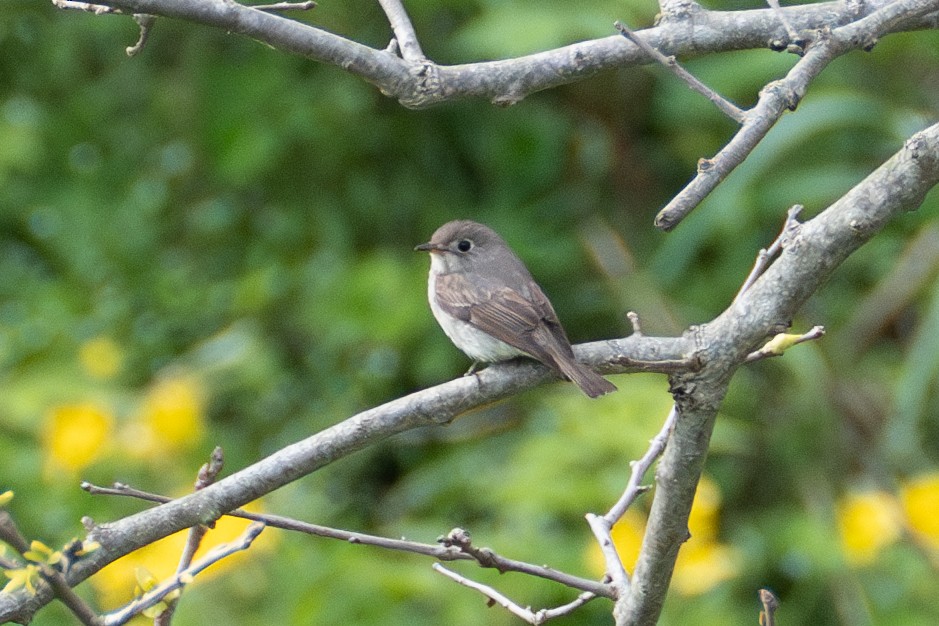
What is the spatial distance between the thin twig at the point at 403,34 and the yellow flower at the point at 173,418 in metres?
2.13

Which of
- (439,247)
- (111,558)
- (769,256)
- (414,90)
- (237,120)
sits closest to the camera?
(111,558)

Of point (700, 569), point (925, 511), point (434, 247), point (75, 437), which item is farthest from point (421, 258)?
point (925, 511)

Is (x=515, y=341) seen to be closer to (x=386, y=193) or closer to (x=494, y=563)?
(x=494, y=563)

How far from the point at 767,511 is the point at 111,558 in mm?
3580

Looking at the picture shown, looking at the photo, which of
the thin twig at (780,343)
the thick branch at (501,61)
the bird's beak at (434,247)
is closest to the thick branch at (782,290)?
the thin twig at (780,343)

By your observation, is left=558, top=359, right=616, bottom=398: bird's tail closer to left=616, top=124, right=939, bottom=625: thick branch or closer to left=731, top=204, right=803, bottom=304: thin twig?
left=731, top=204, right=803, bottom=304: thin twig

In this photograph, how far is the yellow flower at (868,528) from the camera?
4203 millimetres

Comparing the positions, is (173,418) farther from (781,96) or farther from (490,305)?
(781,96)

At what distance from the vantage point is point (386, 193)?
5770 millimetres

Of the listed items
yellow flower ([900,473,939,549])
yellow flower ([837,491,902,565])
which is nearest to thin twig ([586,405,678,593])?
yellow flower ([837,491,902,565])

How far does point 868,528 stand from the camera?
4.21 m

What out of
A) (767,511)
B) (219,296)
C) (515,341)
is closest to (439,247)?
(515,341)

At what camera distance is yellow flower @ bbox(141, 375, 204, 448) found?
13.9 ft

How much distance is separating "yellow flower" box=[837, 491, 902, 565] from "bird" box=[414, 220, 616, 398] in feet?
4.27
